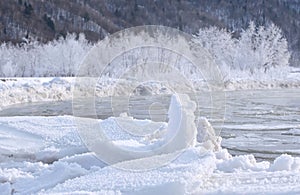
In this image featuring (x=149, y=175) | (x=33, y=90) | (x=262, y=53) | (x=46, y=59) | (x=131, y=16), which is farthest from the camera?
(x=131, y=16)

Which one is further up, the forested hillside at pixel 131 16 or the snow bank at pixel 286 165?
the forested hillside at pixel 131 16

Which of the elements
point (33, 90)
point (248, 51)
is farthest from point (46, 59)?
point (33, 90)

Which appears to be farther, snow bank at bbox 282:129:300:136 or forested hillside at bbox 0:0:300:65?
forested hillside at bbox 0:0:300:65

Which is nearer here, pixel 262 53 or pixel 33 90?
pixel 33 90

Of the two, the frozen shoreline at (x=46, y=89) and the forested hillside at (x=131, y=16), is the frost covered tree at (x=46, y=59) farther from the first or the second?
the forested hillside at (x=131, y=16)

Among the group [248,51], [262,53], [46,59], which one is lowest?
[46,59]

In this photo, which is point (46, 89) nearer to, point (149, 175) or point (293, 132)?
point (293, 132)

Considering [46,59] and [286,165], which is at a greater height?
[46,59]

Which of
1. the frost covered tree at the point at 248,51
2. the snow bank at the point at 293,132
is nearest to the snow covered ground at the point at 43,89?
the snow bank at the point at 293,132

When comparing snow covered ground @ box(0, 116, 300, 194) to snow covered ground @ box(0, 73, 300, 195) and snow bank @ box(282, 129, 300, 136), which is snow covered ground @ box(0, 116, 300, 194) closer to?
snow covered ground @ box(0, 73, 300, 195)

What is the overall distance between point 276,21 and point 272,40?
8282 centimetres

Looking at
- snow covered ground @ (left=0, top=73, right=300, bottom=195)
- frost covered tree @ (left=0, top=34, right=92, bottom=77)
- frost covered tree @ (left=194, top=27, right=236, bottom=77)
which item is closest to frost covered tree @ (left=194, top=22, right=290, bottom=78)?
frost covered tree @ (left=194, top=27, right=236, bottom=77)

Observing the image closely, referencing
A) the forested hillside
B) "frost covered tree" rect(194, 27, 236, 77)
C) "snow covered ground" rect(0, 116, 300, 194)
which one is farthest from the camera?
the forested hillside

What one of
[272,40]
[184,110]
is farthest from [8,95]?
[272,40]
